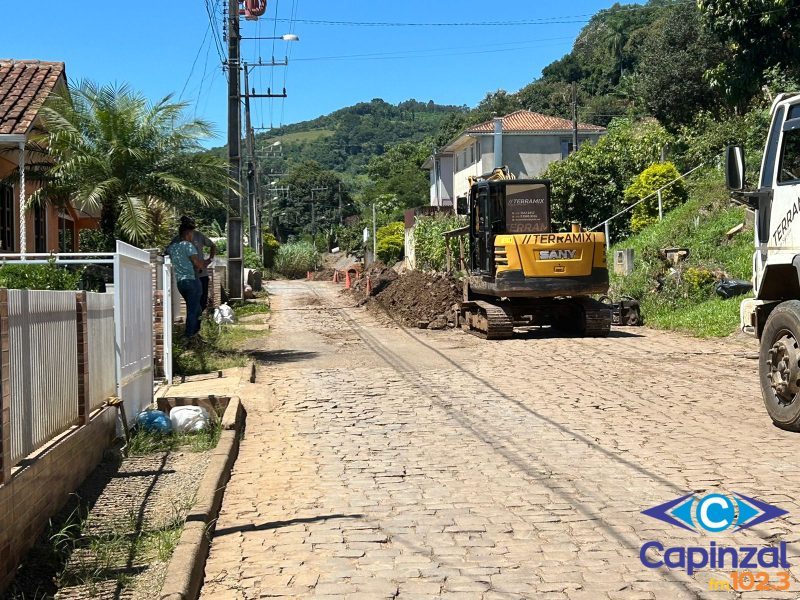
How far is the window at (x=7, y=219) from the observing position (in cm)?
1877

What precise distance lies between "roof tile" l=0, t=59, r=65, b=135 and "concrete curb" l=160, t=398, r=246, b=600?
10493 millimetres

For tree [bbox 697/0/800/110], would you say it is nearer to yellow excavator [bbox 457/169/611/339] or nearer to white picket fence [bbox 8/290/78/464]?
yellow excavator [bbox 457/169/611/339]

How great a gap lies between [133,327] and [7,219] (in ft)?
37.5

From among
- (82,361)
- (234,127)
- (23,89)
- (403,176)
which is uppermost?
(403,176)

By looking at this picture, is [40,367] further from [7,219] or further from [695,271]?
[695,271]

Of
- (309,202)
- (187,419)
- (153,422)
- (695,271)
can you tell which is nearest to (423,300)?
(695,271)

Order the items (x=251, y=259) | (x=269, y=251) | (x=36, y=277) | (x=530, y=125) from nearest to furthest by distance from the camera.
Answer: (x=36, y=277) < (x=251, y=259) < (x=530, y=125) < (x=269, y=251)

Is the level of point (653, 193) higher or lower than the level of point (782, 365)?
higher

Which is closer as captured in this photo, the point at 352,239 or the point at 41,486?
the point at 41,486

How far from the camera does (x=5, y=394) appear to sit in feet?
16.2

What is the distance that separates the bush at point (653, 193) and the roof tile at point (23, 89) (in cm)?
1966

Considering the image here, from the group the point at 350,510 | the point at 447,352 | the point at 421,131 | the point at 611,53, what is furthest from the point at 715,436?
the point at 421,131

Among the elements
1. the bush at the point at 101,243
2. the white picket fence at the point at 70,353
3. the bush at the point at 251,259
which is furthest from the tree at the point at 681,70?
the white picket fence at the point at 70,353

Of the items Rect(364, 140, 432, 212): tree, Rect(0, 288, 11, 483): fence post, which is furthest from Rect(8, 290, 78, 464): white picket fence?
Rect(364, 140, 432, 212): tree
